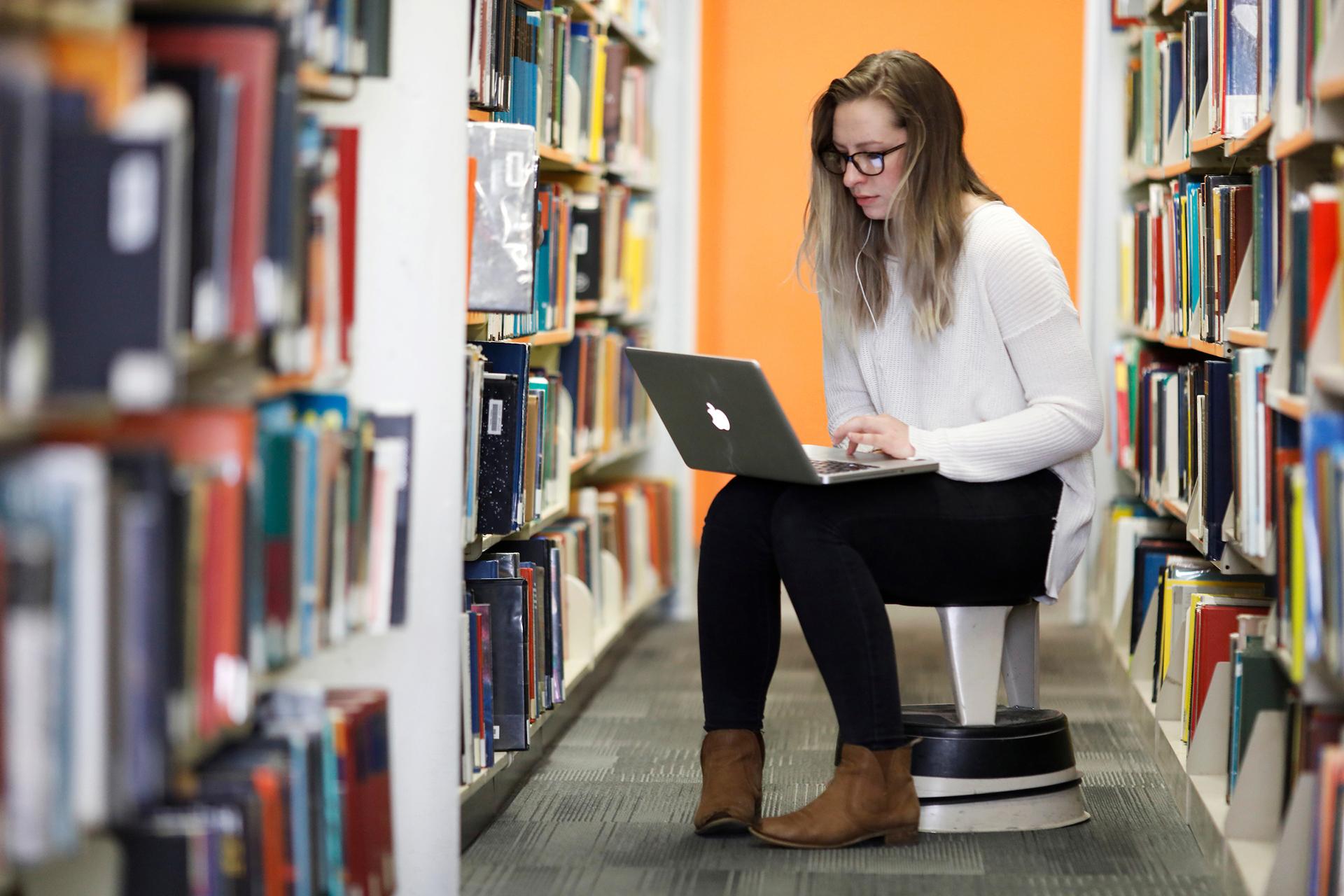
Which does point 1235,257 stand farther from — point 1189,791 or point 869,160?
point 1189,791

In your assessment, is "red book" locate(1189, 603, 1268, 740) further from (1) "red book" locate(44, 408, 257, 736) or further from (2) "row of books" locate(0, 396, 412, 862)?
(1) "red book" locate(44, 408, 257, 736)

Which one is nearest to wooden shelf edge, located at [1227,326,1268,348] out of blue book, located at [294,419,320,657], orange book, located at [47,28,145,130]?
blue book, located at [294,419,320,657]

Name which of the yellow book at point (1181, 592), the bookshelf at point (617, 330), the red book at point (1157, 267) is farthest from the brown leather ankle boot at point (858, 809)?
the red book at point (1157, 267)

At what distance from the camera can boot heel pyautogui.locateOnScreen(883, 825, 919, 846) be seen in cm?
197

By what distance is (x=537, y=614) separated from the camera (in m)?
2.34

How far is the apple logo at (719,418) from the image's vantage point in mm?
1917

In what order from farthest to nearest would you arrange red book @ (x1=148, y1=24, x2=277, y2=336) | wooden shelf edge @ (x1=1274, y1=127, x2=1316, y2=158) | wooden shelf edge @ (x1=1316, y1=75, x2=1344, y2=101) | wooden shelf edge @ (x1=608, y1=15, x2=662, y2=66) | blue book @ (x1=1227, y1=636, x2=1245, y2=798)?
wooden shelf edge @ (x1=608, y1=15, x2=662, y2=66)
blue book @ (x1=1227, y1=636, x2=1245, y2=798)
wooden shelf edge @ (x1=1274, y1=127, x2=1316, y2=158)
wooden shelf edge @ (x1=1316, y1=75, x2=1344, y2=101)
red book @ (x1=148, y1=24, x2=277, y2=336)

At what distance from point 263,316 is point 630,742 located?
63.3 inches

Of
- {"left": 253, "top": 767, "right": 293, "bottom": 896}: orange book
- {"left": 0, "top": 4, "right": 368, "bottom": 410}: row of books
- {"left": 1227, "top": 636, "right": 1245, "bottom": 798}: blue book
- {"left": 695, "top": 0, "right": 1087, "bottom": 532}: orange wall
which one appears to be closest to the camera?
{"left": 0, "top": 4, "right": 368, "bottom": 410}: row of books

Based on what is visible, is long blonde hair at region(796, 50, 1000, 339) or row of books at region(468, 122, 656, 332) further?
long blonde hair at region(796, 50, 1000, 339)

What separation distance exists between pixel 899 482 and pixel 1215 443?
47 centimetres

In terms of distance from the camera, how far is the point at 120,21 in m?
1.02

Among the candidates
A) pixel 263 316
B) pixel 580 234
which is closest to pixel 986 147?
pixel 580 234

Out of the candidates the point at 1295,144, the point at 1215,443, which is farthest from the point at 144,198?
the point at 1215,443
